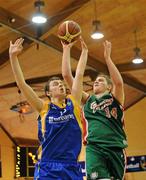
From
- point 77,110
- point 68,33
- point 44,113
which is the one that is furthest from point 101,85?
point 44,113

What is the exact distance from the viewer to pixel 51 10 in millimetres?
9094

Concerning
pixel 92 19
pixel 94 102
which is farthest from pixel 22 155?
pixel 94 102

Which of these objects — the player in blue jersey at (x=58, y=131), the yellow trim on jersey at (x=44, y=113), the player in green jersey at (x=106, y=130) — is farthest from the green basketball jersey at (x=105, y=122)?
the yellow trim on jersey at (x=44, y=113)

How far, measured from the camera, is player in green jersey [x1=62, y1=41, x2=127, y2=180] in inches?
150

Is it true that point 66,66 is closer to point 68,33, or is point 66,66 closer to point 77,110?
point 77,110

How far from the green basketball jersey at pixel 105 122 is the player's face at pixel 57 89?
68 cm

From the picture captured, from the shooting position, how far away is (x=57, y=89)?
3389mm

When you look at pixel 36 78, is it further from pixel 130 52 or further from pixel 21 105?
pixel 130 52

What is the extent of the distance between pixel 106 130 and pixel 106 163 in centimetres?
29

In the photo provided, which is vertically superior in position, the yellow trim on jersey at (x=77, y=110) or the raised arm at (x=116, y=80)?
the raised arm at (x=116, y=80)

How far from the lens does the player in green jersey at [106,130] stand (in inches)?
150

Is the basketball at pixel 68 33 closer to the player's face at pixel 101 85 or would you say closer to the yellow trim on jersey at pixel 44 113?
the player's face at pixel 101 85

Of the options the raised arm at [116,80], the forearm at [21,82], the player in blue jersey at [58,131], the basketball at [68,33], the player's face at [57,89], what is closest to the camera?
the player in blue jersey at [58,131]

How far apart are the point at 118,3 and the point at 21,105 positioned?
484 cm
